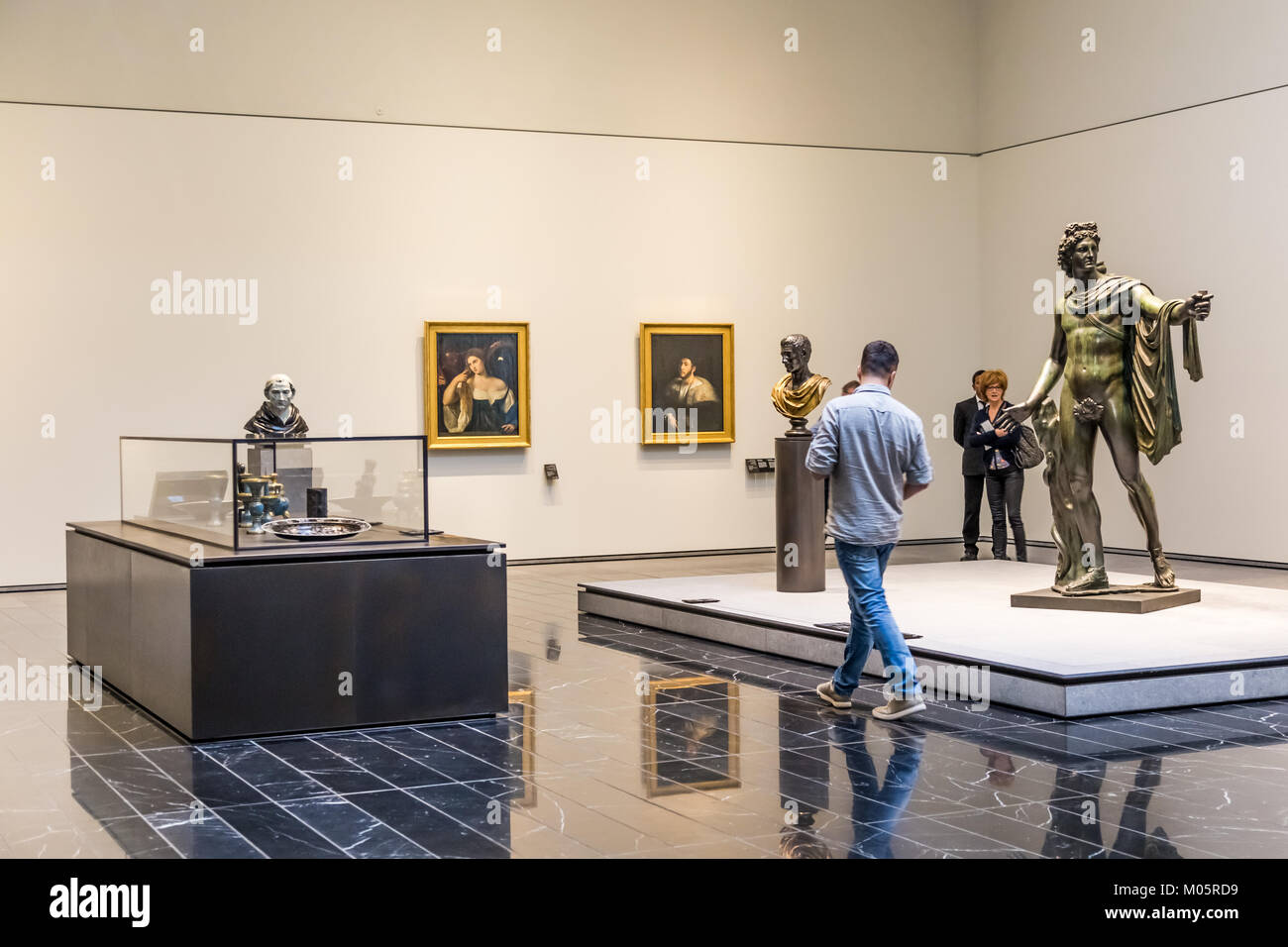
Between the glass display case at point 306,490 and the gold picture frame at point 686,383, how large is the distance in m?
9.34

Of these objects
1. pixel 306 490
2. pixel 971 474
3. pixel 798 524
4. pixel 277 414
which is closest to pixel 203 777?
pixel 306 490

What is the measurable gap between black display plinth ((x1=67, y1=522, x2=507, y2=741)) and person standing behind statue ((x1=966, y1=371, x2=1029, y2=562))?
8183 millimetres

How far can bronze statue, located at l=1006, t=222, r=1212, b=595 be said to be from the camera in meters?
10.3

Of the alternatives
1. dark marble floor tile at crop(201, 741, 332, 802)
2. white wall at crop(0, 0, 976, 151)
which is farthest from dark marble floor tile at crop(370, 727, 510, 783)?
Result: white wall at crop(0, 0, 976, 151)

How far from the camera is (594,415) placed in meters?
16.9

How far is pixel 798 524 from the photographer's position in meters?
11.7

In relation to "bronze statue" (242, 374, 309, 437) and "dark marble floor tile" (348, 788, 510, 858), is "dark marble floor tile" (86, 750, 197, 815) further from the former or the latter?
"bronze statue" (242, 374, 309, 437)

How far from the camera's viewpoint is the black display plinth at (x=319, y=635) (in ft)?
24.1

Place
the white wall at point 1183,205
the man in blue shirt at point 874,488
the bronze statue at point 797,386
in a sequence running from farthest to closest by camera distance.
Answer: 1. the white wall at point 1183,205
2. the bronze statue at point 797,386
3. the man in blue shirt at point 874,488

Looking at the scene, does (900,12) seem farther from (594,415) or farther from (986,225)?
(594,415)

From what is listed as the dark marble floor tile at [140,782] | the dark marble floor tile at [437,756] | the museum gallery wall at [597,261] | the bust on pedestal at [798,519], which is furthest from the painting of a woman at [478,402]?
the dark marble floor tile at [140,782]

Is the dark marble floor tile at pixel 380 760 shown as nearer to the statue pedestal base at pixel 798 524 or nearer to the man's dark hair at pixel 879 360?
the man's dark hair at pixel 879 360
